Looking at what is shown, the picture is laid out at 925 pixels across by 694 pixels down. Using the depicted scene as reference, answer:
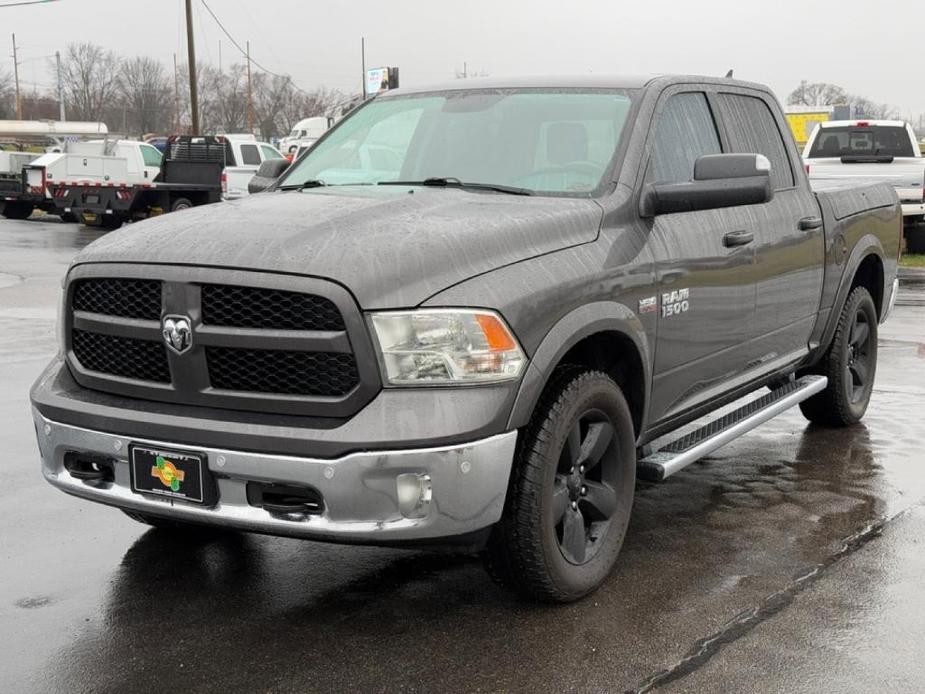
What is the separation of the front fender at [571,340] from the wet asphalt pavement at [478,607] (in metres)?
0.77

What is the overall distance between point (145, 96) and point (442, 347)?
102 metres

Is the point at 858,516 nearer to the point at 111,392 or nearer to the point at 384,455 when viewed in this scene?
the point at 384,455

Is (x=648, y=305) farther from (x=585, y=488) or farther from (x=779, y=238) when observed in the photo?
(x=779, y=238)

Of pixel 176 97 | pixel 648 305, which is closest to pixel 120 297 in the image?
pixel 648 305

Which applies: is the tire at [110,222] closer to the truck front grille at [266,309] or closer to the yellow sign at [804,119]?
the truck front grille at [266,309]

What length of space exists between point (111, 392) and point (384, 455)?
1064 millimetres

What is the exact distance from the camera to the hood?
344 cm

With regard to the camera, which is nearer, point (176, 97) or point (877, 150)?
point (877, 150)

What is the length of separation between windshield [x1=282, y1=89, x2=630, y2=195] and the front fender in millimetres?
593

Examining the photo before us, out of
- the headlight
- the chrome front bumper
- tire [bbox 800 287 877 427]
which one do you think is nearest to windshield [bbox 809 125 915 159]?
tire [bbox 800 287 877 427]

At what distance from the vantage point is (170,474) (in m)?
3.54

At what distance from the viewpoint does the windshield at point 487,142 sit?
454cm

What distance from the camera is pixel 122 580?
429 cm

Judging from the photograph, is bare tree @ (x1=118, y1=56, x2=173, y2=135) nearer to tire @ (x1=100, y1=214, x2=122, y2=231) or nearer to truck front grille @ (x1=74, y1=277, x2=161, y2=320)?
tire @ (x1=100, y1=214, x2=122, y2=231)
